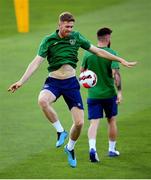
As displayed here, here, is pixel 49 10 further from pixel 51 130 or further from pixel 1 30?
pixel 51 130

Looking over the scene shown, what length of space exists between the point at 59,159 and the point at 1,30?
15.2 metres

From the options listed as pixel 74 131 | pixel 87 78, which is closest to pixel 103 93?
pixel 87 78

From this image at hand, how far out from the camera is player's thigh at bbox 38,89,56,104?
53.6ft

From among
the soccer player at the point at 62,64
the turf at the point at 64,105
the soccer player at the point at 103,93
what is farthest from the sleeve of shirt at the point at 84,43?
the turf at the point at 64,105

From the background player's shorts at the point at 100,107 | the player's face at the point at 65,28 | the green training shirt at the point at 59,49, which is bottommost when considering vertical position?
the background player's shorts at the point at 100,107

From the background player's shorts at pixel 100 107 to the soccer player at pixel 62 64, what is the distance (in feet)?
3.95

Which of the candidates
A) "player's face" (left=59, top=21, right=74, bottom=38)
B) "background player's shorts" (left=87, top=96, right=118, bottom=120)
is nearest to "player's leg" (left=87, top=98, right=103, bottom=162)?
"background player's shorts" (left=87, top=96, right=118, bottom=120)

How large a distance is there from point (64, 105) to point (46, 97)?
6.79 m

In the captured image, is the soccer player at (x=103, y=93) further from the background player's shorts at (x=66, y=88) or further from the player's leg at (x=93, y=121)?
the background player's shorts at (x=66, y=88)

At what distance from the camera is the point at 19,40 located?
3094 cm

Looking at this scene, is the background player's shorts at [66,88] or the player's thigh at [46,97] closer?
the player's thigh at [46,97]

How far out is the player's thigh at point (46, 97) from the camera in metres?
16.3

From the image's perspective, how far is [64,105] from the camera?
23.2 m

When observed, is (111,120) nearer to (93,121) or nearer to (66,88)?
(93,121)
